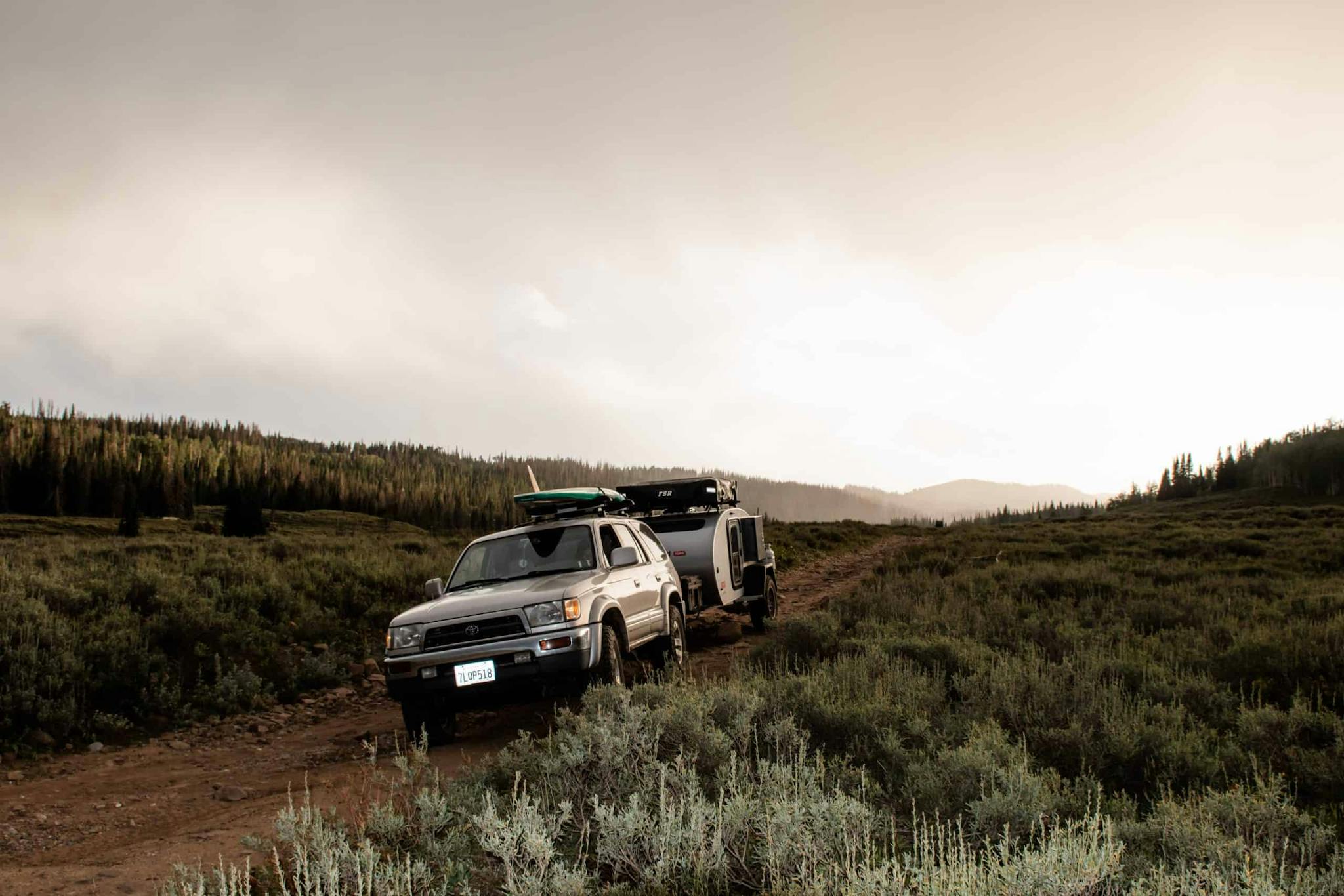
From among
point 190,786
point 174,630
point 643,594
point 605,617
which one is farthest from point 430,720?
point 174,630

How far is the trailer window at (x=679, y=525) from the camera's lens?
1390cm

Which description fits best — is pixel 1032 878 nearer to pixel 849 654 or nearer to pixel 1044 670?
pixel 1044 670

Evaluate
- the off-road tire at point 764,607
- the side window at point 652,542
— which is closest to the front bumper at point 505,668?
the side window at point 652,542

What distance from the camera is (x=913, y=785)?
17.2 ft

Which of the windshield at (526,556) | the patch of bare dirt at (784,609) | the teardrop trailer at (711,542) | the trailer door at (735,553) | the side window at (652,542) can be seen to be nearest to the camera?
the windshield at (526,556)

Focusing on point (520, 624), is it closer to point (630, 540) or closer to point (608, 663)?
point (608, 663)

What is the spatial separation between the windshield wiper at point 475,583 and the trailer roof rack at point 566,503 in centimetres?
135

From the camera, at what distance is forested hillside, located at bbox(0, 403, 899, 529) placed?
7562 cm

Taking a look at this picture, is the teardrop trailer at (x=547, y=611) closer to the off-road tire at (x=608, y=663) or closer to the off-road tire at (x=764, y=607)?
the off-road tire at (x=608, y=663)

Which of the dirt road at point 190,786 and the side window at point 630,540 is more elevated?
the side window at point 630,540

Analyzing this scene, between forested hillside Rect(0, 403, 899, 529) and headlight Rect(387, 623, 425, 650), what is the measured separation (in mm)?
39483

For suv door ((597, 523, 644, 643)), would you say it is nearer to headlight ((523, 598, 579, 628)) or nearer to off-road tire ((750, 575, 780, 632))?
headlight ((523, 598, 579, 628))

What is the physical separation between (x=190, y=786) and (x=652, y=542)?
595 centimetres

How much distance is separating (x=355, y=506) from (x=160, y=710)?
302 feet
